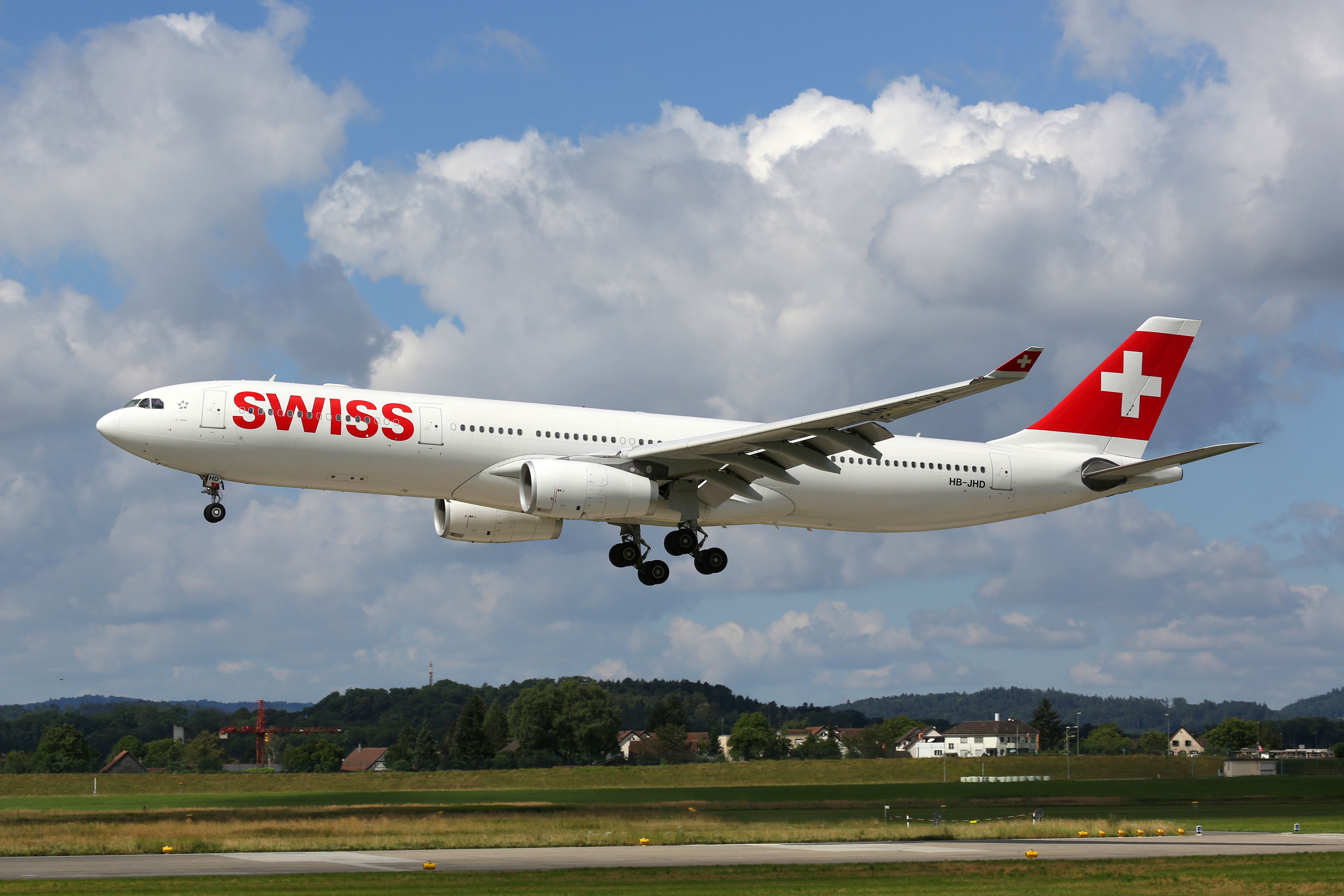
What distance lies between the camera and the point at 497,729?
94.7 m

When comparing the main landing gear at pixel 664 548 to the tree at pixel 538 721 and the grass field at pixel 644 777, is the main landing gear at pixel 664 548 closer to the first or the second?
the grass field at pixel 644 777

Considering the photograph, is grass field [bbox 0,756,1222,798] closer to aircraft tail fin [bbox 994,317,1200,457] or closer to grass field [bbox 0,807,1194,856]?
grass field [bbox 0,807,1194,856]

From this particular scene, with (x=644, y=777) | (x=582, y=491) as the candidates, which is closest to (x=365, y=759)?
(x=644, y=777)

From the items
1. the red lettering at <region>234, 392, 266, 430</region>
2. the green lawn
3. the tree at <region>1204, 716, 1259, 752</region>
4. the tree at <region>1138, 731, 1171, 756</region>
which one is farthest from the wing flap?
the tree at <region>1204, 716, 1259, 752</region>

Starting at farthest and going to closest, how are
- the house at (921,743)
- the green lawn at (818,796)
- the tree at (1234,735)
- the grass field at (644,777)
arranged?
the tree at (1234,735)
the house at (921,743)
the grass field at (644,777)
the green lawn at (818,796)

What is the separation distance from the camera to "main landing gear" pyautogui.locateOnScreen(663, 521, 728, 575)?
4128cm

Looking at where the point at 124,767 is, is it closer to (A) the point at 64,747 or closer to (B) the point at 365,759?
(A) the point at 64,747

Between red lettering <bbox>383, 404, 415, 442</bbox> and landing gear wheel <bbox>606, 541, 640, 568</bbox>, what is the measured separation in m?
8.70

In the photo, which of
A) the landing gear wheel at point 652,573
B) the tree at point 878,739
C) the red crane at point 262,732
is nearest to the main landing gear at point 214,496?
the landing gear wheel at point 652,573

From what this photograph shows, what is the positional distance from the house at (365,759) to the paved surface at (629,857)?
66846 mm

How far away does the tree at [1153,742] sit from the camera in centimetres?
13325

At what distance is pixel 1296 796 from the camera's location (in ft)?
184

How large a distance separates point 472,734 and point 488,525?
5639 centimetres

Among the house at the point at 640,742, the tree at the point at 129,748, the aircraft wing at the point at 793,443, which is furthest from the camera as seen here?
the tree at the point at 129,748
